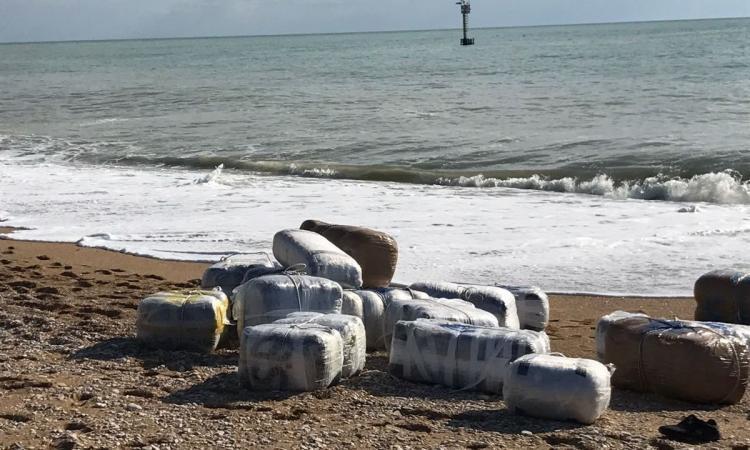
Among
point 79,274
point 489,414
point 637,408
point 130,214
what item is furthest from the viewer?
point 130,214

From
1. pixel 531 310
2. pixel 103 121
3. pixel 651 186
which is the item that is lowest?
pixel 103 121

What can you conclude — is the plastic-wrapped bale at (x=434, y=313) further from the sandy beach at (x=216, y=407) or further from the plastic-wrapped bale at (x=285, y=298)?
the plastic-wrapped bale at (x=285, y=298)

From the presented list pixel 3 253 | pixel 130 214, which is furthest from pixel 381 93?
pixel 3 253

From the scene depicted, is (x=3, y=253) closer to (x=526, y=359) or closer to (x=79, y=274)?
(x=79, y=274)

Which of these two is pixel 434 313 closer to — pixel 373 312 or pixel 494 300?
pixel 373 312

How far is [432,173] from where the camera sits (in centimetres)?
2184

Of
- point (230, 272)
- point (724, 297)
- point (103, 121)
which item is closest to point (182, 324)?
point (230, 272)

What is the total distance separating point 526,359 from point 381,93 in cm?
3838

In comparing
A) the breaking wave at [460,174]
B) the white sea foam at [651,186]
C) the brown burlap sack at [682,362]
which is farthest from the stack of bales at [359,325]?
the breaking wave at [460,174]

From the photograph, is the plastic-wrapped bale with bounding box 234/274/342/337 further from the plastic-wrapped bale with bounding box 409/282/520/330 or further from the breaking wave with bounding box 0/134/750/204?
the breaking wave with bounding box 0/134/750/204

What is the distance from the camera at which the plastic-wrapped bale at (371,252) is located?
918 centimetres

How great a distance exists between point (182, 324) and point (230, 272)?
1210 mm

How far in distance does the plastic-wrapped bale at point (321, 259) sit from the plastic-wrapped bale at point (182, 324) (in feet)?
3.09

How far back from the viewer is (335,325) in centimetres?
712
